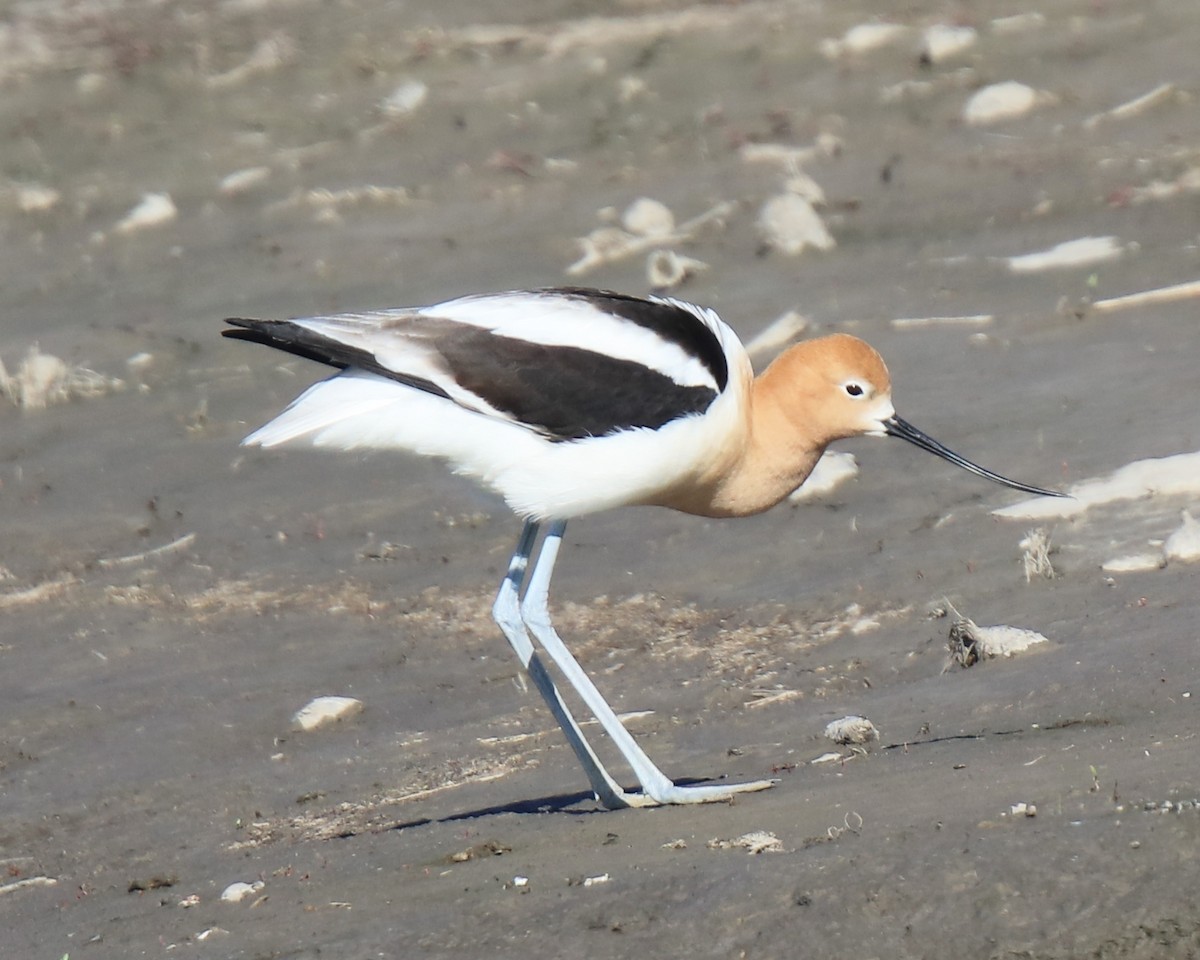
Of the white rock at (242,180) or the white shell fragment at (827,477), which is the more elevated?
the white shell fragment at (827,477)

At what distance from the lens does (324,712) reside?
5.50 meters

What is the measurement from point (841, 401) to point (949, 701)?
2.80 ft

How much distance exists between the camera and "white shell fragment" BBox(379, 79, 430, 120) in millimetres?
10914

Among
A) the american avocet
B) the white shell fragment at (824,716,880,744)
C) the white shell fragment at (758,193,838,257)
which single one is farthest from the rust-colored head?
the white shell fragment at (758,193,838,257)

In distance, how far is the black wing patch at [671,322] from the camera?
4.85 metres

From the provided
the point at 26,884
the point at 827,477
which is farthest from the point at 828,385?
the point at 26,884

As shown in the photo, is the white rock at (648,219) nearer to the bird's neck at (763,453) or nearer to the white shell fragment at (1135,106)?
the white shell fragment at (1135,106)

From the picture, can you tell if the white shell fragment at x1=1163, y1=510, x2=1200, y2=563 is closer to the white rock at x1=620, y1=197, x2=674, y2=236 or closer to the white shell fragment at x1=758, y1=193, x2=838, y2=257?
the white shell fragment at x1=758, y1=193, x2=838, y2=257

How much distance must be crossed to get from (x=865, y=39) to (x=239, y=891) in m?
7.39

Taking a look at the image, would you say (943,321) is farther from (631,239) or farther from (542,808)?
(542,808)

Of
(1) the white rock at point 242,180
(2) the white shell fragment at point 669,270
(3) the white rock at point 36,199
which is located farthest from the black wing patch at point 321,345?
(3) the white rock at point 36,199

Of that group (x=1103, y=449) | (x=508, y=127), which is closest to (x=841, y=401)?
(x=1103, y=449)

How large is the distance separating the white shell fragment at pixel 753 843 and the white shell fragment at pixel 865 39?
23.6ft

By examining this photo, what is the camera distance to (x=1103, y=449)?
6152mm
